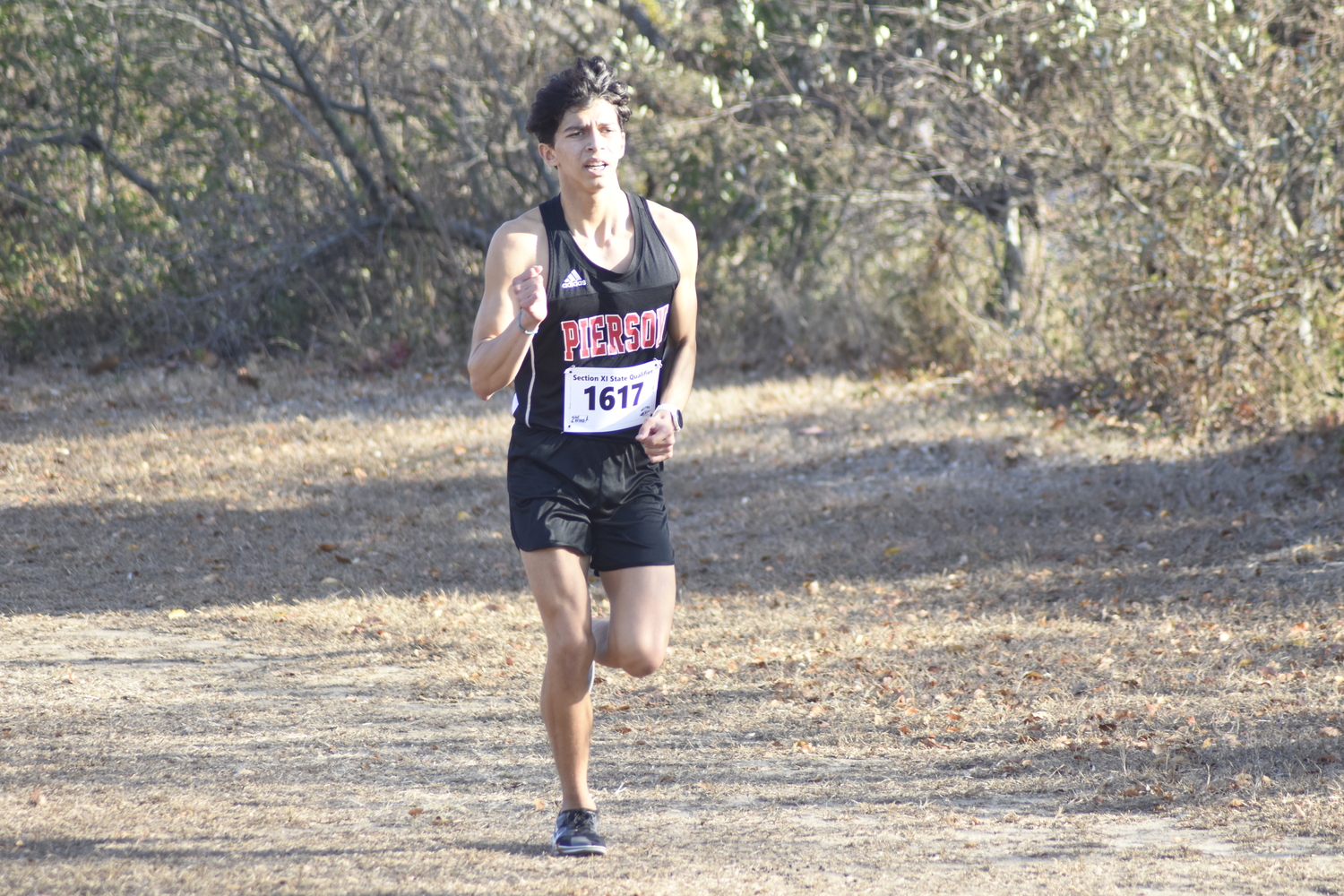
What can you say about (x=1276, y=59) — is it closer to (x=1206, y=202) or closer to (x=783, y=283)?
(x=1206, y=202)

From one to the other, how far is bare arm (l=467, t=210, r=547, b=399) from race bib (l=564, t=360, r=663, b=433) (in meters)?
0.22

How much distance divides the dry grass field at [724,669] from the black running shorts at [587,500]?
0.90m

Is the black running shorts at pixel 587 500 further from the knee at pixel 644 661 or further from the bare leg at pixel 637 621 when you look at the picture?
the knee at pixel 644 661

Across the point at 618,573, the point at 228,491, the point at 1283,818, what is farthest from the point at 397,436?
the point at 1283,818

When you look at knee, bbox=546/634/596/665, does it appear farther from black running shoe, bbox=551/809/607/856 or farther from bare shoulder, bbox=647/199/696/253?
bare shoulder, bbox=647/199/696/253

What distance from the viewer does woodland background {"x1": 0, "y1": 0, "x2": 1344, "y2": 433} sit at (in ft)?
35.9

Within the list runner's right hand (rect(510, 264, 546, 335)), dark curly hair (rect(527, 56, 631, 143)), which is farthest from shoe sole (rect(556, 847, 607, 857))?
dark curly hair (rect(527, 56, 631, 143))

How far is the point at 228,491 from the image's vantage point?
8.89m

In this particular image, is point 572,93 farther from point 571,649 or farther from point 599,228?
point 571,649

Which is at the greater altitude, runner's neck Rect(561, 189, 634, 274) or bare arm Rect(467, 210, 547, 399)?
runner's neck Rect(561, 189, 634, 274)

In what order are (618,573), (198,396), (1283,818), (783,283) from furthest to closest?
1. (783,283)
2. (198,396)
3. (1283,818)
4. (618,573)

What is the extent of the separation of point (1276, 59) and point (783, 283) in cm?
582

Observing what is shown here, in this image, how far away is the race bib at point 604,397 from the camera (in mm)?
3609

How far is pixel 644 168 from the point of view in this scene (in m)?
14.1
